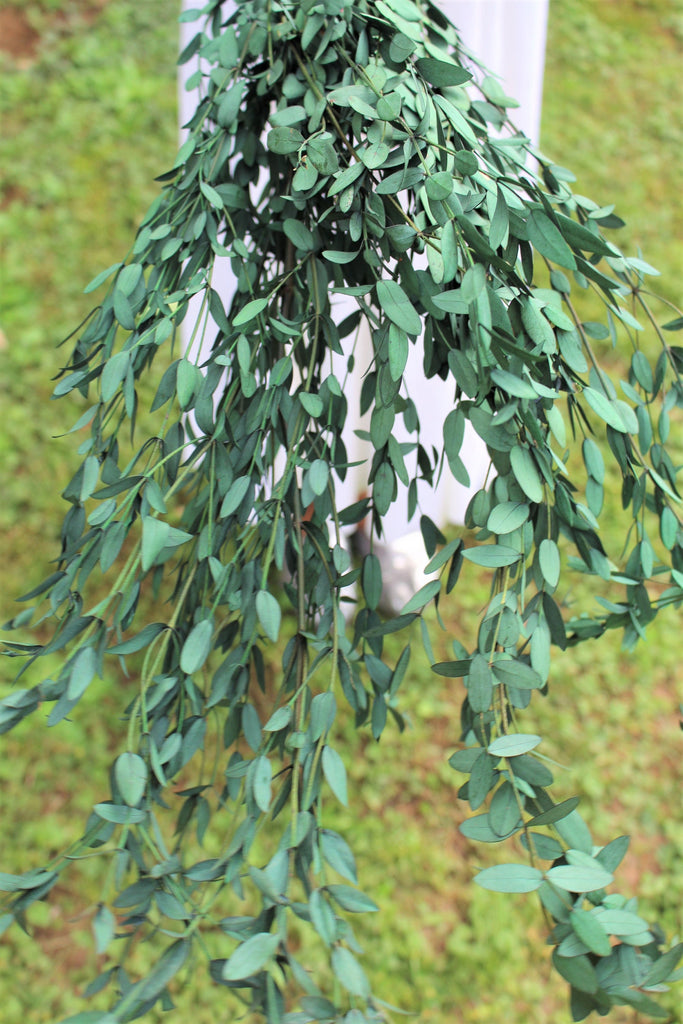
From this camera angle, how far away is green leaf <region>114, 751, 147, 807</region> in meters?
0.65

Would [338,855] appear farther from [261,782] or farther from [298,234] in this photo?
[298,234]

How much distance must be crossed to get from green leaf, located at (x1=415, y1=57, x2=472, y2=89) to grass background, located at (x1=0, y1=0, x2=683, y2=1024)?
0.76m

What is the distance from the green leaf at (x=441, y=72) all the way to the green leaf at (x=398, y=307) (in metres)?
0.18

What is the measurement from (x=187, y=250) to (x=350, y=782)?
1171mm

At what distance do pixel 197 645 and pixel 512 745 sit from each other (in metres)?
0.30

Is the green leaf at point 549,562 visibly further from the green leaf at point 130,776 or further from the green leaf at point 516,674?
the green leaf at point 130,776

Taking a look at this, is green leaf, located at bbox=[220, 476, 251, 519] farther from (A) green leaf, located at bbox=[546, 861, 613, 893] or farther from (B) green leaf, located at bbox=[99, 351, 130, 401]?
(A) green leaf, located at bbox=[546, 861, 613, 893]

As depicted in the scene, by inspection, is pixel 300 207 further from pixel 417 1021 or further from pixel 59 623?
pixel 417 1021

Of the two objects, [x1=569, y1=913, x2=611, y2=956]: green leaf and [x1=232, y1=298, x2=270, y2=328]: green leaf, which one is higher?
[x1=232, y1=298, x2=270, y2=328]: green leaf

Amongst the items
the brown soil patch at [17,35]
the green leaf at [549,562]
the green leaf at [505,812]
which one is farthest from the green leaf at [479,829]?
the brown soil patch at [17,35]

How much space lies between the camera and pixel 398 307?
65 cm

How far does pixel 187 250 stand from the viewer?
81 cm

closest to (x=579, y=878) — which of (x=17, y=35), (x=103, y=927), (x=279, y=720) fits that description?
(x=279, y=720)

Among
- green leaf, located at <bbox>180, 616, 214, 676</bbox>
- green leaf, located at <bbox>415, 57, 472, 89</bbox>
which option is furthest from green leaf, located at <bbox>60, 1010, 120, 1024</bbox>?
green leaf, located at <bbox>415, 57, 472, 89</bbox>
